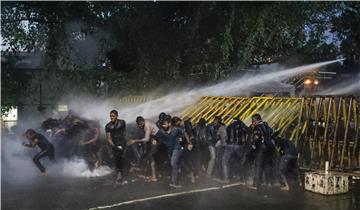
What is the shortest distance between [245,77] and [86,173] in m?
9.24

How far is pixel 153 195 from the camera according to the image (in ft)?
30.5

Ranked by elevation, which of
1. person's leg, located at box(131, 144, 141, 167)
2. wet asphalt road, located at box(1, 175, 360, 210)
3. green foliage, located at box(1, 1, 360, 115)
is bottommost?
wet asphalt road, located at box(1, 175, 360, 210)

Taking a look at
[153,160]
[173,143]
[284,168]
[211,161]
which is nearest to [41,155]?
[153,160]

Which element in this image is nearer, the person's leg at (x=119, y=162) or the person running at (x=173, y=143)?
the person running at (x=173, y=143)

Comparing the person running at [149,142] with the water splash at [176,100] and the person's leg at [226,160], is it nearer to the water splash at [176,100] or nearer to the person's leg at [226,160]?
the person's leg at [226,160]

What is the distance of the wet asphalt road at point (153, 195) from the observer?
8.38 meters

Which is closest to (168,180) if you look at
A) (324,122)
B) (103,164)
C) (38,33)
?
(103,164)

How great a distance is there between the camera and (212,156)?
37.6 ft

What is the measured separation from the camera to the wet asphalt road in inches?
330

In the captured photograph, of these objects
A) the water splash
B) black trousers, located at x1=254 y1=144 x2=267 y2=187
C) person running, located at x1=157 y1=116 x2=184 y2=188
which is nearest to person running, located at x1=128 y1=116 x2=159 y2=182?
person running, located at x1=157 y1=116 x2=184 y2=188

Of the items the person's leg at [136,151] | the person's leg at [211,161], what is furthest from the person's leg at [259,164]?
the person's leg at [136,151]

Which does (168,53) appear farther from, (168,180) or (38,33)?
(168,180)

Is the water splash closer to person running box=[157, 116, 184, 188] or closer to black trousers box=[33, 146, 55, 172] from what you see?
black trousers box=[33, 146, 55, 172]

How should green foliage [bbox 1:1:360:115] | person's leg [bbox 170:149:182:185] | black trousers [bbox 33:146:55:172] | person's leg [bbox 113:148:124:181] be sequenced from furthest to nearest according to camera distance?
green foliage [bbox 1:1:360:115] → black trousers [bbox 33:146:55:172] → person's leg [bbox 113:148:124:181] → person's leg [bbox 170:149:182:185]
